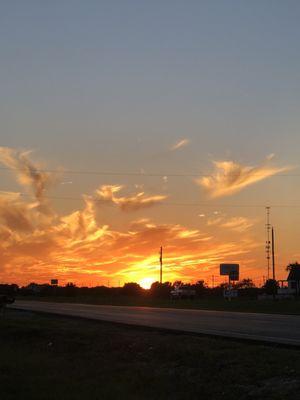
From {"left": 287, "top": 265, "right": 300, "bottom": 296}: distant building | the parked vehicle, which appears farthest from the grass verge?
{"left": 287, "top": 265, "right": 300, "bottom": 296}: distant building

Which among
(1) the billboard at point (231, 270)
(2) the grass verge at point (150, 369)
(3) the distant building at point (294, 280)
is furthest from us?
(3) the distant building at point (294, 280)

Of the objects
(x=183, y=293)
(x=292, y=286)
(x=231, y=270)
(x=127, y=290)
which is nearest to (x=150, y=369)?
(x=183, y=293)

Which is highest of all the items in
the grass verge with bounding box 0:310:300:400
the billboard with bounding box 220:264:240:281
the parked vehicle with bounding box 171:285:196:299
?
the billboard with bounding box 220:264:240:281

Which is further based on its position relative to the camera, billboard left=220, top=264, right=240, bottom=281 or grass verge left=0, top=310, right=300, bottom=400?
billboard left=220, top=264, right=240, bottom=281

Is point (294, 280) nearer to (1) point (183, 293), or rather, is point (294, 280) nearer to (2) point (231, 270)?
(2) point (231, 270)

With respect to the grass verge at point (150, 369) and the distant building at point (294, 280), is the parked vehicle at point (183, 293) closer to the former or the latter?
the distant building at point (294, 280)

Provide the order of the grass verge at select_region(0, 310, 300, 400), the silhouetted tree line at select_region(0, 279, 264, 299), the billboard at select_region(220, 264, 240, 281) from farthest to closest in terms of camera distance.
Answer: the silhouetted tree line at select_region(0, 279, 264, 299) → the billboard at select_region(220, 264, 240, 281) → the grass verge at select_region(0, 310, 300, 400)

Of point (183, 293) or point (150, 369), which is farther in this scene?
point (183, 293)

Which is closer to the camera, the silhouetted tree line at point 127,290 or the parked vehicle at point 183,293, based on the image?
the parked vehicle at point 183,293

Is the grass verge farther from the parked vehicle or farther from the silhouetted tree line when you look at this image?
the silhouetted tree line

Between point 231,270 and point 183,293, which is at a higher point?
point 231,270

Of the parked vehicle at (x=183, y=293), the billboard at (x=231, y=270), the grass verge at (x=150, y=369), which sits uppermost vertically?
the billboard at (x=231, y=270)

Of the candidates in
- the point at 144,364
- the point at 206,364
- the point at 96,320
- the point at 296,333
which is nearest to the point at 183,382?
the point at 206,364

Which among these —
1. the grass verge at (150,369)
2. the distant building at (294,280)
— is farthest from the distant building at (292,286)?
the grass verge at (150,369)
